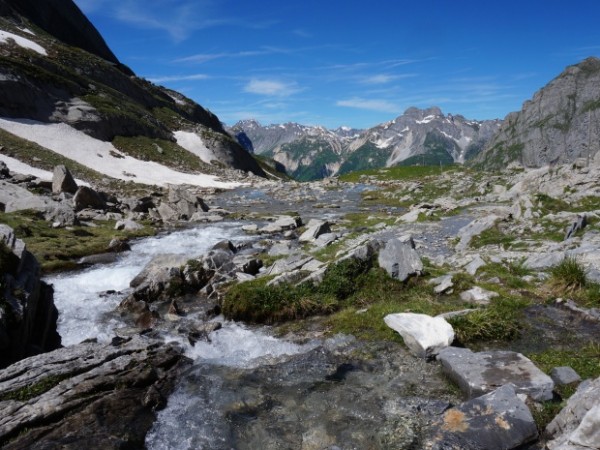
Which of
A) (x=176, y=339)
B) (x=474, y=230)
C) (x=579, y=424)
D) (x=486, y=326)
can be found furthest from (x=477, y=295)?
(x=474, y=230)

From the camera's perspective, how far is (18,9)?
5842 inches

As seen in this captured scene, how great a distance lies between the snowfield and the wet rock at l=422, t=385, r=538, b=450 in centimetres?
9011

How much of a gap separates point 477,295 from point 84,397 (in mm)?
12823

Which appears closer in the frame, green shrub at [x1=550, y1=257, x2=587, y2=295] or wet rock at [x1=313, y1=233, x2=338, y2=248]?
green shrub at [x1=550, y1=257, x2=587, y2=295]

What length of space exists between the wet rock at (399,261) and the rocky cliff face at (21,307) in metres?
12.7

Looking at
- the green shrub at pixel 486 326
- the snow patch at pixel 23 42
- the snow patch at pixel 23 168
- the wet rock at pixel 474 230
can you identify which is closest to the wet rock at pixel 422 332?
the green shrub at pixel 486 326

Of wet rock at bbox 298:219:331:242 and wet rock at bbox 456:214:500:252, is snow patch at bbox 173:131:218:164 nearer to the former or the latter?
wet rock at bbox 298:219:331:242

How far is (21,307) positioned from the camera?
11531 mm

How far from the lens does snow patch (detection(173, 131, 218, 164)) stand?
13962cm

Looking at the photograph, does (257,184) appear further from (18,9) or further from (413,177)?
(18,9)

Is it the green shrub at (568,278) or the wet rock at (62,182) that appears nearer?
the green shrub at (568,278)

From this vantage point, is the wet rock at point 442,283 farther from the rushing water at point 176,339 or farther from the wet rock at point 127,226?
the wet rock at point 127,226

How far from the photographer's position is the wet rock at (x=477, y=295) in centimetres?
1426

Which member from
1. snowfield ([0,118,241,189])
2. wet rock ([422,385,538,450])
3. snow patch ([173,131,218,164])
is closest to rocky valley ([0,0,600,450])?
wet rock ([422,385,538,450])
